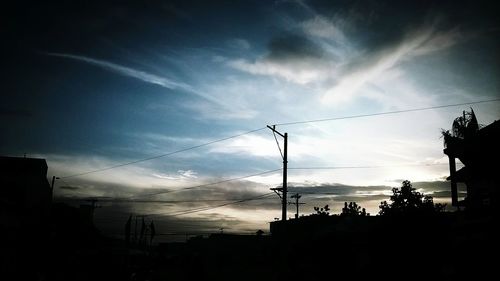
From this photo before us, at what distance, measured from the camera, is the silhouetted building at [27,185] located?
38.7 meters

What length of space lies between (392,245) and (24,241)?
29944mm

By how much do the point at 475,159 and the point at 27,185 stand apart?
157 ft

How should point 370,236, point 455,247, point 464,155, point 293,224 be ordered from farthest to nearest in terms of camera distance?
point 293,224 → point 464,155 → point 370,236 → point 455,247

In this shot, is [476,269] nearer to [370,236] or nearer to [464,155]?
[370,236]

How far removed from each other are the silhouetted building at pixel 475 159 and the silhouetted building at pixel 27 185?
37.6 metres

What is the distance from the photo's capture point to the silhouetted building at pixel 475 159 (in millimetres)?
21219

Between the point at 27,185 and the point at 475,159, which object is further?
the point at 27,185

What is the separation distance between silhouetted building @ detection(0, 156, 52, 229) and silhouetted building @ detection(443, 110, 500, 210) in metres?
37.6

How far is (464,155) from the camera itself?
2384 centimetres

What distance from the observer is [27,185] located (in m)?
43.2

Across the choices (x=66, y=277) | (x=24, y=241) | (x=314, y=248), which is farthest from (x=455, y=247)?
(x=24, y=241)

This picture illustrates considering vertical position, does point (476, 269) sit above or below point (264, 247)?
above

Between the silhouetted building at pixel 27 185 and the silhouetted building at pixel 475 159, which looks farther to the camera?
the silhouetted building at pixel 27 185

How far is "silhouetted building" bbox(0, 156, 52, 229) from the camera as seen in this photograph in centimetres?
3872
